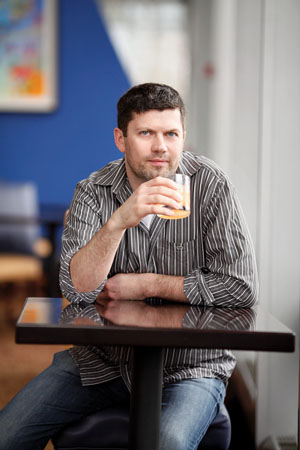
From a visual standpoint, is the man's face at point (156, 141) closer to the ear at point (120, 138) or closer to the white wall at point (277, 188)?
the ear at point (120, 138)

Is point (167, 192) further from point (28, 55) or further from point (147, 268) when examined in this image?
point (28, 55)

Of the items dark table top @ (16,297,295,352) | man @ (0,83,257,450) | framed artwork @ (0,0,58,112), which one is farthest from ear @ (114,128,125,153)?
framed artwork @ (0,0,58,112)

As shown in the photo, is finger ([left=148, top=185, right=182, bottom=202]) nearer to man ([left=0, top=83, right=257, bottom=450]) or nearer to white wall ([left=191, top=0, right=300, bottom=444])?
man ([left=0, top=83, right=257, bottom=450])

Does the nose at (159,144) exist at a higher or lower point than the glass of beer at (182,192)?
higher

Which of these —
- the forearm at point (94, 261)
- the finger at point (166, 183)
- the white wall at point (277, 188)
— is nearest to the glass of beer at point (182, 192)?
the finger at point (166, 183)

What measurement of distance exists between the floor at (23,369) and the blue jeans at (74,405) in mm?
819

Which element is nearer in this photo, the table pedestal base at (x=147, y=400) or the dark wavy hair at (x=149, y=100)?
the table pedestal base at (x=147, y=400)

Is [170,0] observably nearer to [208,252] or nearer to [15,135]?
[15,135]

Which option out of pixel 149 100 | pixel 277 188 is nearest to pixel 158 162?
pixel 149 100

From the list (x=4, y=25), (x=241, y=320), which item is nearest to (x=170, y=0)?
(x=4, y=25)

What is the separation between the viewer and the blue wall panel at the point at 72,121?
607 centimetres

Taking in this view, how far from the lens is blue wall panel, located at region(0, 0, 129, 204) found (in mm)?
6070

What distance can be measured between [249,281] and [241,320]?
260 mm

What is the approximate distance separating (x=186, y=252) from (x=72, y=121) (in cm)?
453
